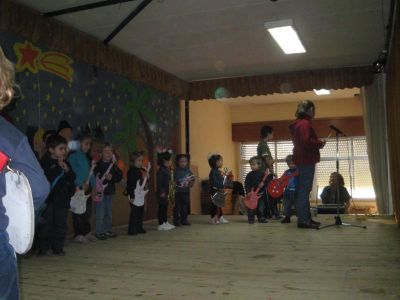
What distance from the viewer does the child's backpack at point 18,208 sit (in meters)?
1.14

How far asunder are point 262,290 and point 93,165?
282 centimetres

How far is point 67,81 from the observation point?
5.34 m

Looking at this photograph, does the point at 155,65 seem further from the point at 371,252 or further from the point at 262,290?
the point at 262,290

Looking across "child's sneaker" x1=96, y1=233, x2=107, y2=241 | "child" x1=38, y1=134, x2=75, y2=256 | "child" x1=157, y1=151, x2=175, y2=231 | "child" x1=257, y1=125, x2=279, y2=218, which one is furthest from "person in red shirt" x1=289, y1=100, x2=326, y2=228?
"child" x1=38, y1=134, x2=75, y2=256

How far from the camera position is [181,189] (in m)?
5.98

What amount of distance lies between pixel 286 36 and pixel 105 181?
3.03 metres

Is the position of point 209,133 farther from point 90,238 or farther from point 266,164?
point 90,238

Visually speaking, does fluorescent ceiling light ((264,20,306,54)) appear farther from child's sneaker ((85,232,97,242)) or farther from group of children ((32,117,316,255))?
child's sneaker ((85,232,97,242))

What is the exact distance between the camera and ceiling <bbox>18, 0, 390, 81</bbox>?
4906 mm

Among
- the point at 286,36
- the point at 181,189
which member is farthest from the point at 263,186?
the point at 286,36

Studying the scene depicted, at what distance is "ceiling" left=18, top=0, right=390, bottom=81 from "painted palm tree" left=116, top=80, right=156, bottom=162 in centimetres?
52

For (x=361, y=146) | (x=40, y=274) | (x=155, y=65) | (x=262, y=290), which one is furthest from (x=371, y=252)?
(x=361, y=146)

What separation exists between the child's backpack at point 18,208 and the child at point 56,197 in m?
2.63

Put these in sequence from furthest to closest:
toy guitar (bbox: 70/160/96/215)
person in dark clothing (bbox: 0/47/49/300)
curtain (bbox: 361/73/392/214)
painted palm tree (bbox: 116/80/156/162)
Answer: curtain (bbox: 361/73/392/214) → painted palm tree (bbox: 116/80/156/162) → toy guitar (bbox: 70/160/96/215) → person in dark clothing (bbox: 0/47/49/300)
